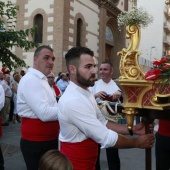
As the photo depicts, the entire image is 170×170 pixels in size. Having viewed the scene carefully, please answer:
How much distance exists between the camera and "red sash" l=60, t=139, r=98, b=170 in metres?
2.36

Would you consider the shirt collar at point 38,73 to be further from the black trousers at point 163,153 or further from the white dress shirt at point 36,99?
the black trousers at point 163,153

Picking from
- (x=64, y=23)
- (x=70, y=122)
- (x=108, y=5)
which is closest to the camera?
(x=70, y=122)

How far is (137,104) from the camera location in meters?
2.10

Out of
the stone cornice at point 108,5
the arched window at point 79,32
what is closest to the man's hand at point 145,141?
the arched window at point 79,32

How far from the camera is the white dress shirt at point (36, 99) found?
10.0 feet

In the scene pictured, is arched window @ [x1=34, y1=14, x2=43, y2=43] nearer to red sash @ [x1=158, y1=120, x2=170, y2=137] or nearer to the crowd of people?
the crowd of people

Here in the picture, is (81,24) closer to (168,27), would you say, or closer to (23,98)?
(23,98)

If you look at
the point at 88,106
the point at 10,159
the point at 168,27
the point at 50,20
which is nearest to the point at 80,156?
the point at 88,106

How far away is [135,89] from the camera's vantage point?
2088 millimetres

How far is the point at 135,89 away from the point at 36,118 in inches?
57.5

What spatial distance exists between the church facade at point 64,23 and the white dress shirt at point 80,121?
1155 centimetres

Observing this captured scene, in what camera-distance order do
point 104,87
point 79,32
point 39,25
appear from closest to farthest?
point 104,87 → point 39,25 → point 79,32

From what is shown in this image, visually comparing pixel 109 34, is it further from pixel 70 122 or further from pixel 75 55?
pixel 70 122

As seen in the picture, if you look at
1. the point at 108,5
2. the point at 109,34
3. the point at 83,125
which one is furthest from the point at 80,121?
the point at 109,34
